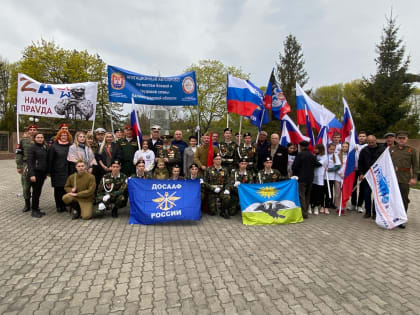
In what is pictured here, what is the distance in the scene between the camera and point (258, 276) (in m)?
3.17

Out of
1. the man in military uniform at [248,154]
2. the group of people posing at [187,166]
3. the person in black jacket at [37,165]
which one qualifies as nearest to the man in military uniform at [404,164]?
the group of people posing at [187,166]

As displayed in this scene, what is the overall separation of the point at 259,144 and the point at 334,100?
4772cm

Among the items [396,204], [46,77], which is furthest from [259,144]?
[46,77]

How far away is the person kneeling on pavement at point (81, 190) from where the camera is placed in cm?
537

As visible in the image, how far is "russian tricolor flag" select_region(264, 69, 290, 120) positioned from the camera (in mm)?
7281

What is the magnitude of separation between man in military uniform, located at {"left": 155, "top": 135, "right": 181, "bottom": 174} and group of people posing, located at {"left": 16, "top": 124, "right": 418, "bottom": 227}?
0.09 feet

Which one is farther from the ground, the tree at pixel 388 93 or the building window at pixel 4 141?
the tree at pixel 388 93

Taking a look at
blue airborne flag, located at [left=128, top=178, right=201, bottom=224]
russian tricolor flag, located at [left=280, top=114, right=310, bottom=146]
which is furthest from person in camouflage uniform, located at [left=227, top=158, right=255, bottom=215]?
russian tricolor flag, located at [left=280, top=114, right=310, bottom=146]

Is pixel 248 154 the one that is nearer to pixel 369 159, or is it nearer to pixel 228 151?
pixel 228 151

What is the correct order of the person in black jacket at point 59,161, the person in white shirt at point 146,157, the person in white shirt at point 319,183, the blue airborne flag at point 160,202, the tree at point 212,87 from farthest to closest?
the tree at point 212,87 → the person in white shirt at point 319,183 → the person in white shirt at point 146,157 → the person in black jacket at point 59,161 → the blue airborne flag at point 160,202

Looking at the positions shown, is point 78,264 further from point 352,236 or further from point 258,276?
point 352,236

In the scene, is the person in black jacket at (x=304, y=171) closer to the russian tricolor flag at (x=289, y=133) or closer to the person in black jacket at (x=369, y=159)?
the russian tricolor flag at (x=289, y=133)

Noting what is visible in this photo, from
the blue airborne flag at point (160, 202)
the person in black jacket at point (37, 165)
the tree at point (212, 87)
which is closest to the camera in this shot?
the blue airborne flag at point (160, 202)

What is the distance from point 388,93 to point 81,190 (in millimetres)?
24137
